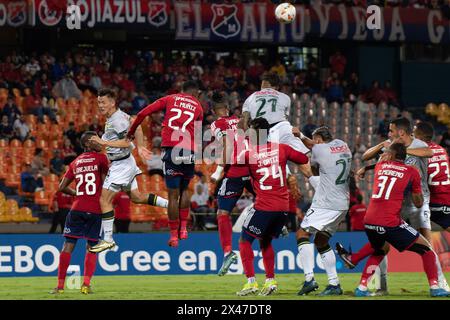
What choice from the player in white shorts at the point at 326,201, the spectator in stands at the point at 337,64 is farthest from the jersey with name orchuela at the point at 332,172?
the spectator in stands at the point at 337,64

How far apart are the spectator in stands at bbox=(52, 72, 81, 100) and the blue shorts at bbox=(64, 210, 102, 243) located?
1603 centimetres

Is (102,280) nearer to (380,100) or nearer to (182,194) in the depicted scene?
(182,194)

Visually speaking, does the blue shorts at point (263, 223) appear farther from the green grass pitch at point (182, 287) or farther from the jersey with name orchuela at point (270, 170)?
the green grass pitch at point (182, 287)

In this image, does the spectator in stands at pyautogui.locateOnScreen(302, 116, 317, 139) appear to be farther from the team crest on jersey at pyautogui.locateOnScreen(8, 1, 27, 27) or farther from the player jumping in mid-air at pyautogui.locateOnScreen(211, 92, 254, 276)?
the player jumping in mid-air at pyautogui.locateOnScreen(211, 92, 254, 276)

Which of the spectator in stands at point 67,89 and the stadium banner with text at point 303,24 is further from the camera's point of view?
the stadium banner with text at point 303,24

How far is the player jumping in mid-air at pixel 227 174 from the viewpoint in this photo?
16.9 metres

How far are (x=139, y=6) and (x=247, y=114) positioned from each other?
686 inches

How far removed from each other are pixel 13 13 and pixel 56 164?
5.50 m

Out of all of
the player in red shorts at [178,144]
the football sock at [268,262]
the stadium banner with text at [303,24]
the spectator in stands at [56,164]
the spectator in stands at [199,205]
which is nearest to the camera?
the football sock at [268,262]

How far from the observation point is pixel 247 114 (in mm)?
16766

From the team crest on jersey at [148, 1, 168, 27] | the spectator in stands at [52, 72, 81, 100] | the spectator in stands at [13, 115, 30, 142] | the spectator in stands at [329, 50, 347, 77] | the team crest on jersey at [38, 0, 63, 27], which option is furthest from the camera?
the spectator in stands at [329, 50, 347, 77]

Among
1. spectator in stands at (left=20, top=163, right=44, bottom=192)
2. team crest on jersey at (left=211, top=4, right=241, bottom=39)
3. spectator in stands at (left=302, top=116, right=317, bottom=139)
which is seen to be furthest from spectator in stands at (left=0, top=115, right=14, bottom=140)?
spectator in stands at (left=302, top=116, right=317, bottom=139)

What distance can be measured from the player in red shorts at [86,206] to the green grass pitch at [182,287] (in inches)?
19.6

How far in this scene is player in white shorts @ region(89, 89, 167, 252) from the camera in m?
16.6
